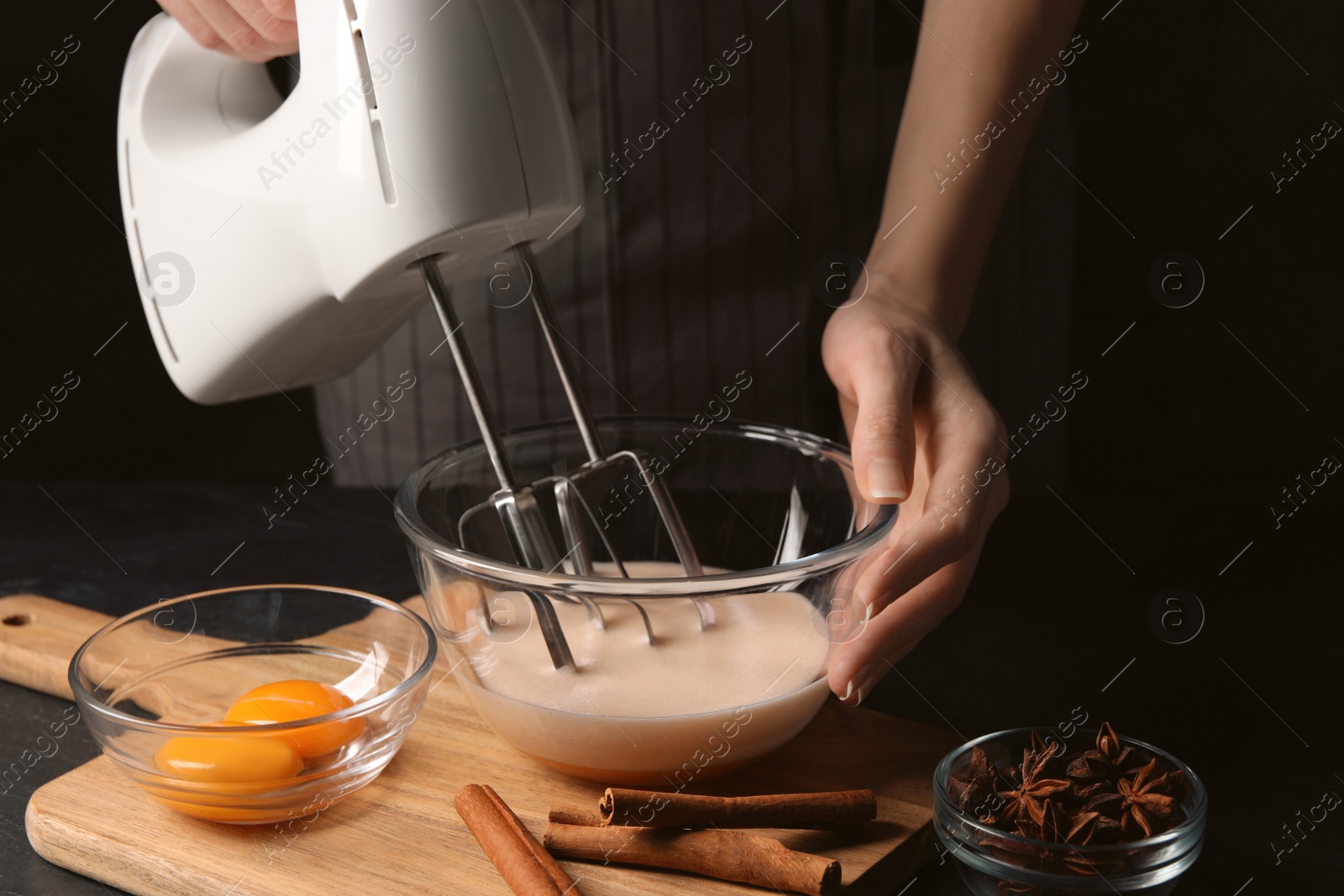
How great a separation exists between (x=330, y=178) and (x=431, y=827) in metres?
0.38

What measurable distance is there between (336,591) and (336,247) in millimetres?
291

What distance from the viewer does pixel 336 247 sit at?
69 cm

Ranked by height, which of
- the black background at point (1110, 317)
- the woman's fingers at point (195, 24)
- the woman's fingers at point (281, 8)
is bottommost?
the black background at point (1110, 317)

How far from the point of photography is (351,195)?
665mm

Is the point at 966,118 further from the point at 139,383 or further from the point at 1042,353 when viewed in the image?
the point at 139,383

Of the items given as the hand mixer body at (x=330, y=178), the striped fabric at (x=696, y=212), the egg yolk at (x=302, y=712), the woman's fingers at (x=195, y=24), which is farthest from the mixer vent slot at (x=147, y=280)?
the striped fabric at (x=696, y=212)

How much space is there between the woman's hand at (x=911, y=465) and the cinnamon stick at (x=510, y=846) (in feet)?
0.64

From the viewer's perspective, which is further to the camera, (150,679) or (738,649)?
(150,679)

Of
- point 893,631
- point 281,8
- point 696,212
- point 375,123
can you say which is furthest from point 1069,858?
point 696,212

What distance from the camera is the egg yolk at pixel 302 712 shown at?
69 cm

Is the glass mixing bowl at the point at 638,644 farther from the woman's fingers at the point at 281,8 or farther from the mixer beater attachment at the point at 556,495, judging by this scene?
the woman's fingers at the point at 281,8

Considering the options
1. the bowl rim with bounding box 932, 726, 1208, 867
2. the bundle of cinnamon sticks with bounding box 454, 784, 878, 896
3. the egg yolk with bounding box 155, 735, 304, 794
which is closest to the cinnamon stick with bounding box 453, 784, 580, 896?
the bundle of cinnamon sticks with bounding box 454, 784, 878, 896

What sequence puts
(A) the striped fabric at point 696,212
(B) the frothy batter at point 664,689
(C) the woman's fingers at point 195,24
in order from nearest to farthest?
(B) the frothy batter at point 664,689
(C) the woman's fingers at point 195,24
(A) the striped fabric at point 696,212

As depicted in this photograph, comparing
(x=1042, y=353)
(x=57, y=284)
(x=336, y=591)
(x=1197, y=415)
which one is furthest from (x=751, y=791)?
(x=57, y=284)
